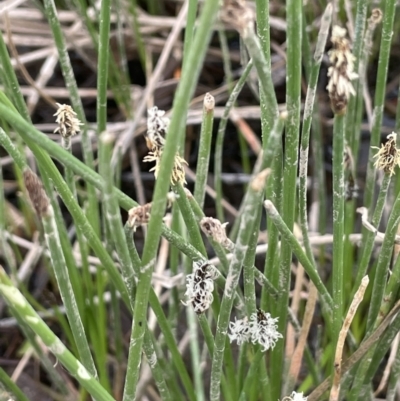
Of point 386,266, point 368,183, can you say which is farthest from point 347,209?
point 386,266

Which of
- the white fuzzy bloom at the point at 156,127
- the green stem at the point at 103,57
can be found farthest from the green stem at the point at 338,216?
the green stem at the point at 103,57

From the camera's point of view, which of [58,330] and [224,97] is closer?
[58,330]

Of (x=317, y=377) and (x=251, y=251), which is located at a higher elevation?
(x=251, y=251)

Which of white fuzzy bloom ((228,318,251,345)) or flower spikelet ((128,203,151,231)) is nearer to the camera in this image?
flower spikelet ((128,203,151,231))

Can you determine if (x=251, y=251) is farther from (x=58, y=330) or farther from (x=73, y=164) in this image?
(x=58, y=330)

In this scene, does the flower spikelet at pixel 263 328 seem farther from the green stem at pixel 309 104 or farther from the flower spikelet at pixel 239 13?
the flower spikelet at pixel 239 13

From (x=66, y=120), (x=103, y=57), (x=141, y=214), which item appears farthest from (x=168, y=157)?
(x=103, y=57)

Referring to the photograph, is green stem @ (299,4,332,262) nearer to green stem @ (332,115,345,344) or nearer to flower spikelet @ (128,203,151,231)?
green stem @ (332,115,345,344)

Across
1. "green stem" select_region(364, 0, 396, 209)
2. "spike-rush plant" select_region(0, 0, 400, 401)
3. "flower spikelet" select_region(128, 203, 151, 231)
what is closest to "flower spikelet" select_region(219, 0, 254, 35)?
"spike-rush plant" select_region(0, 0, 400, 401)

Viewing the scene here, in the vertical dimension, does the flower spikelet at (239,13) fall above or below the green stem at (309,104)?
above

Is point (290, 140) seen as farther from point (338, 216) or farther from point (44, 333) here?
point (44, 333)

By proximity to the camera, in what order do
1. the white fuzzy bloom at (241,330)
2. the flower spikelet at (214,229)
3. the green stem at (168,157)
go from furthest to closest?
the white fuzzy bloom at (241,330)
the flower spikelet at (214,229)
the green stem at (168,157)
